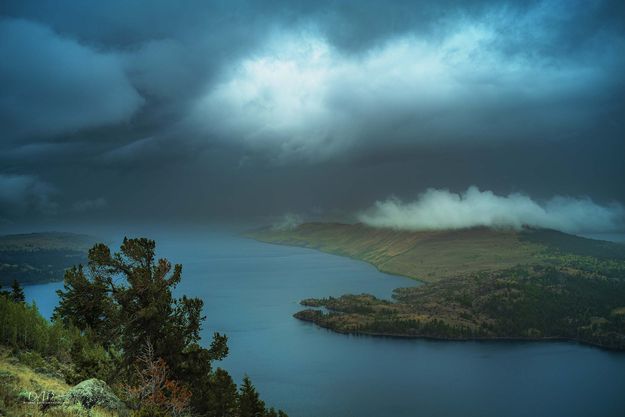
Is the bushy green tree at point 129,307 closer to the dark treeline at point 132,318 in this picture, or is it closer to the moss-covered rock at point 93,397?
the dark treeline at point 132,318

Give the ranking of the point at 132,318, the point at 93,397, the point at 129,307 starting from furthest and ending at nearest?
the point at 129,307 < the point at 132,318 < the point at 93,397

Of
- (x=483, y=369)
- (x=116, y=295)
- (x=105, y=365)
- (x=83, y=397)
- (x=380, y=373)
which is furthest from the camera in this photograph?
(x=483, y=369)

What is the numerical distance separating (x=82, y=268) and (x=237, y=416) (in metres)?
32.4

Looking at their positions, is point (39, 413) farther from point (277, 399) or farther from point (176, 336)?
point (277, 399)

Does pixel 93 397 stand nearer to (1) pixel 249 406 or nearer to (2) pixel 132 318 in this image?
(2) pixel 132 318

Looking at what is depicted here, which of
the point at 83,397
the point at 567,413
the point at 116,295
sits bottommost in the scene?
the point at 567,413

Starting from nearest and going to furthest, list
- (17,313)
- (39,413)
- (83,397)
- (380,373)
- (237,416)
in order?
(39,413) < (83,397) < (17,313) < (237,416) < (380,373)

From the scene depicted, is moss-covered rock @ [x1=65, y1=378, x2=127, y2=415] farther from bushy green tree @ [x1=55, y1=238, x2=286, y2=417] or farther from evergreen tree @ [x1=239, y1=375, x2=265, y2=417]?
evergreen tree @ [x1=239, y1=375, x2=265, y2=417]

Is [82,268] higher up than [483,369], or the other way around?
[82,268]

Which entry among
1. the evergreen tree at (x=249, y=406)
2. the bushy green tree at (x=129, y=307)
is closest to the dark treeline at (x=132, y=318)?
the bushy green tree at (x=129, y=307)

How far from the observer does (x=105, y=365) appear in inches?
1663

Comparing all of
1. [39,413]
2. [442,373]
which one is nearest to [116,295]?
[39,413]

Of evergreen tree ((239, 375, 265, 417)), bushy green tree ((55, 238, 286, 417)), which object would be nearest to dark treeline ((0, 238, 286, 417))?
bushy green tree ((55, 238, 286, 417))

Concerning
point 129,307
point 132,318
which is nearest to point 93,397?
point 132,318
